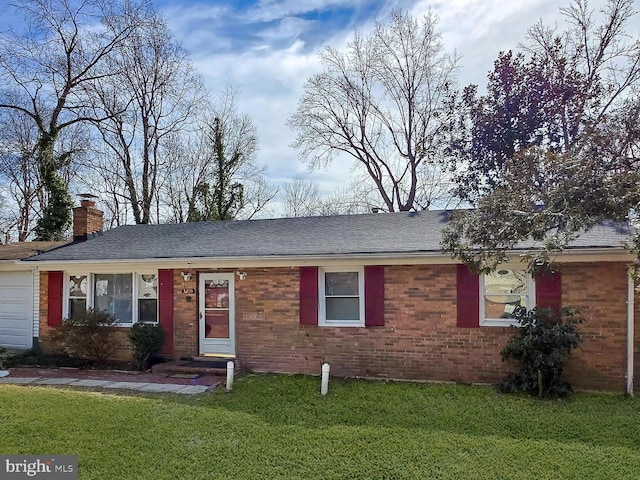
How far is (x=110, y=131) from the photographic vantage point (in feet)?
79.6

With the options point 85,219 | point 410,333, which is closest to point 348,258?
point 410,333

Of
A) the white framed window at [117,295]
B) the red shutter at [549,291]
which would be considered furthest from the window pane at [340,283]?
the white framed window at [117,295]

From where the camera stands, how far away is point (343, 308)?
968cm

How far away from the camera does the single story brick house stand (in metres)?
8.20

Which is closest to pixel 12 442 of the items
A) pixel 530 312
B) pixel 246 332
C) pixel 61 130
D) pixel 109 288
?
pixel 246 332

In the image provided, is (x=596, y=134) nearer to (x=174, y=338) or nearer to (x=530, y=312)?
(x=530, y=312)

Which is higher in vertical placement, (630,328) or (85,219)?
(85,219)

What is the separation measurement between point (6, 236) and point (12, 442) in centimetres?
2397

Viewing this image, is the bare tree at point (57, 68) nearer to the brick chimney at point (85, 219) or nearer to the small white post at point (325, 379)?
the brick chimney at point (85, 219)

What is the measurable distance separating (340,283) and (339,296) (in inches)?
10.9

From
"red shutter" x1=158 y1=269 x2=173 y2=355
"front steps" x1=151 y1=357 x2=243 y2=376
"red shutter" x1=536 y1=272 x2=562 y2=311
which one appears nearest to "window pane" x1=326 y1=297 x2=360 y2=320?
"front steps" x1=151 y1=357 x2=243 y2=376

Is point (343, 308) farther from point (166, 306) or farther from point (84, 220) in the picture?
point (84, 220)

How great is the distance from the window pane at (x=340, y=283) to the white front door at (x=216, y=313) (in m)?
2.29

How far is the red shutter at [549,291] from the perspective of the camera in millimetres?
8359
